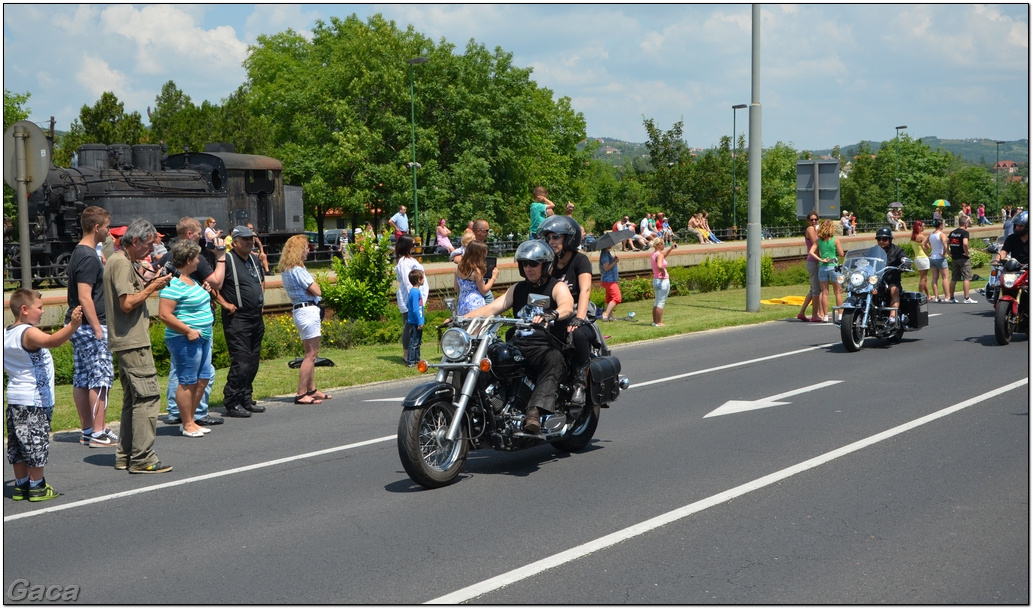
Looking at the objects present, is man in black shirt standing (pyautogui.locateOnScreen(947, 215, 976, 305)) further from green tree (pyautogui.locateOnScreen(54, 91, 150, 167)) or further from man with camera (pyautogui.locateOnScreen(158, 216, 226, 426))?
green tree (pyautogui.locateOnScreen(54, 91, 150, 167))

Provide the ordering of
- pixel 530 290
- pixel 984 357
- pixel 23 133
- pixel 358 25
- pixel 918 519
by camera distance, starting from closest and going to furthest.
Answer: pixel 918 519
pixel 530 290
pixel 23 133
pixel 984 357
pixel 358 25

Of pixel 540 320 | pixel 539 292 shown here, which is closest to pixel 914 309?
pixel 539 292

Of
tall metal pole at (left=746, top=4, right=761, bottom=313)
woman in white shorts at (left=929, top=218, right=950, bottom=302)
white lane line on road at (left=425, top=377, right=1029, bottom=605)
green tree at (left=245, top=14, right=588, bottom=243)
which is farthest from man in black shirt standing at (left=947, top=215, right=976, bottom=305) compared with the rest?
green tree at (left=245, top=14, right=588, bottom=243)

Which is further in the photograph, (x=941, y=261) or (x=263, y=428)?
(x=941, y=261)

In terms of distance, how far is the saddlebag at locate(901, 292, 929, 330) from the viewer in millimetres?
15750

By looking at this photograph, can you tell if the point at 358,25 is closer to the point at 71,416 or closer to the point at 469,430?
the point at 71,416

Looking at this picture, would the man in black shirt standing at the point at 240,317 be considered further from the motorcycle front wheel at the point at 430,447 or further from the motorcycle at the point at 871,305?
the motorcycle at the point at 871,305

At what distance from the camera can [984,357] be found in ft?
46.1

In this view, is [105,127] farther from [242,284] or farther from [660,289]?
[242,284]

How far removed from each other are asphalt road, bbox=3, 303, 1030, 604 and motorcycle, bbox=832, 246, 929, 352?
12.5 ft

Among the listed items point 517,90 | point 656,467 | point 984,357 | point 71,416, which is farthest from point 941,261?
point 517,90

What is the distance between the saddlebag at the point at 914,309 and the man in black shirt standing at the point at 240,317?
383 inches

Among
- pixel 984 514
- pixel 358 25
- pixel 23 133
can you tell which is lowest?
pixel 984 514

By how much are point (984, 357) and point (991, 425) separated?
488 centimetres
